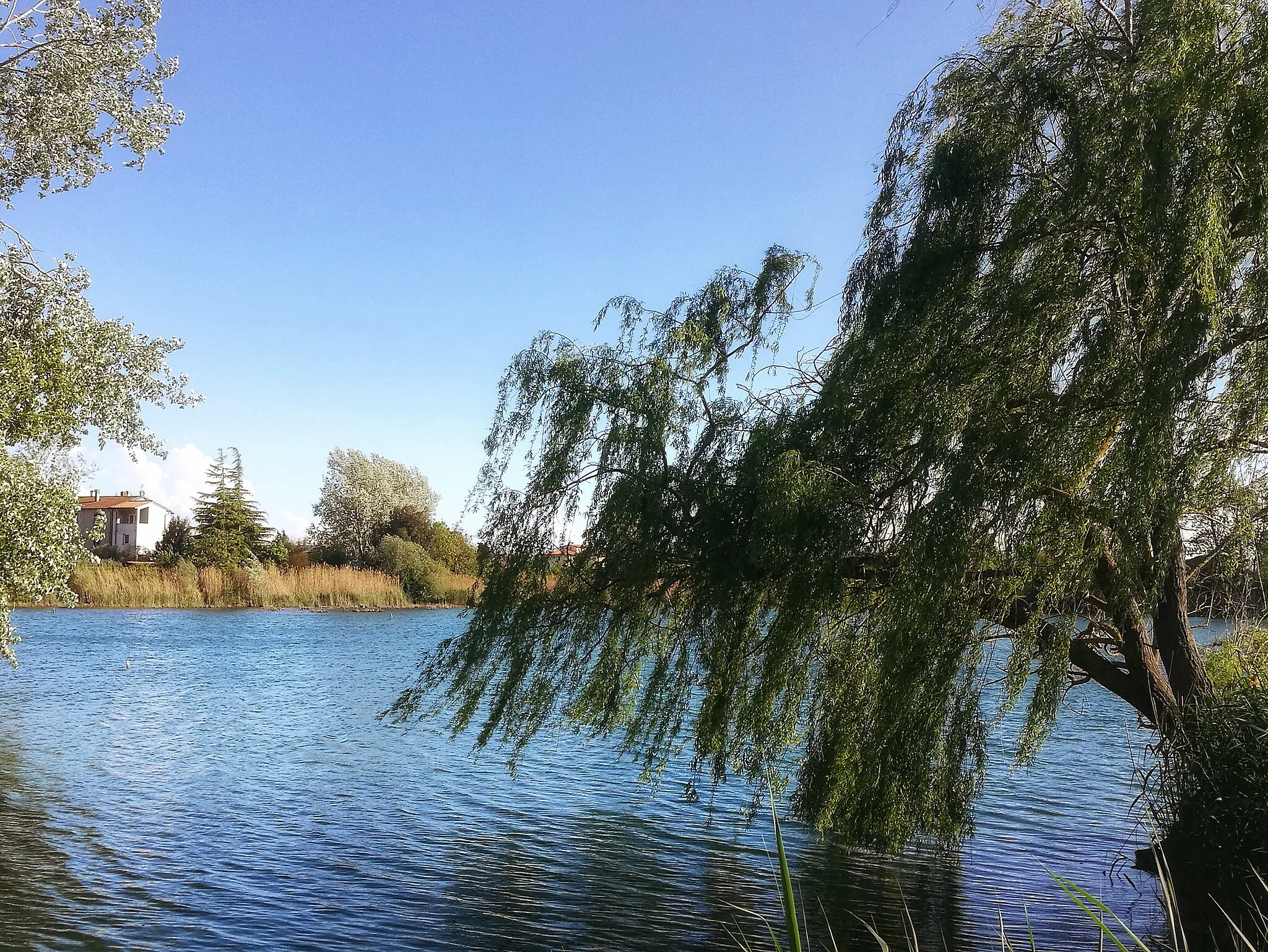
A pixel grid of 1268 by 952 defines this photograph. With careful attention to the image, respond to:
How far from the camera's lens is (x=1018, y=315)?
694 centimetres

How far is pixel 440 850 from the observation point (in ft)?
35.1

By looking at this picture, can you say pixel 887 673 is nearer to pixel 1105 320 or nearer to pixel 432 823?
pixel 1105 320

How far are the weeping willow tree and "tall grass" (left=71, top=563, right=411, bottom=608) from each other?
126 feet

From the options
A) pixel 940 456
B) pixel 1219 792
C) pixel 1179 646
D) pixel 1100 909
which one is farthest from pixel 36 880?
pixel 1179 646

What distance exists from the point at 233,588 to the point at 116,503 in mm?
36510

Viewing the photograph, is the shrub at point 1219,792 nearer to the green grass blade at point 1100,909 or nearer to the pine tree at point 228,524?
the green grass blade at point 1100,909

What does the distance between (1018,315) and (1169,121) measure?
4.83ft

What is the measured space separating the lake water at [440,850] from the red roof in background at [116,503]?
6018 cm

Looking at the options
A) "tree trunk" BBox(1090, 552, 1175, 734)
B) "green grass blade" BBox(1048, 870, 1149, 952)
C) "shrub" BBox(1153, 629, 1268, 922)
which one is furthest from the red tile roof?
"green grass blade" BBox(1048, 870, 1149, 952)

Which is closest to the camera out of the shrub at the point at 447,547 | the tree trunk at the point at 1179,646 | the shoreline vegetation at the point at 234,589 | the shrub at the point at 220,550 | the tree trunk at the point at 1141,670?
the tree trunk at the point at 1141,670

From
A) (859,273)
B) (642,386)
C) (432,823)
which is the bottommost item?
(432,823)

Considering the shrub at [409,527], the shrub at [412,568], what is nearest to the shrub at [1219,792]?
the shrub at [412,568]

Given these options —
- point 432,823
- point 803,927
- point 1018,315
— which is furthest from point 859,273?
point 432,823

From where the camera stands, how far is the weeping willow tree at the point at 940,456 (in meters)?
6.18
